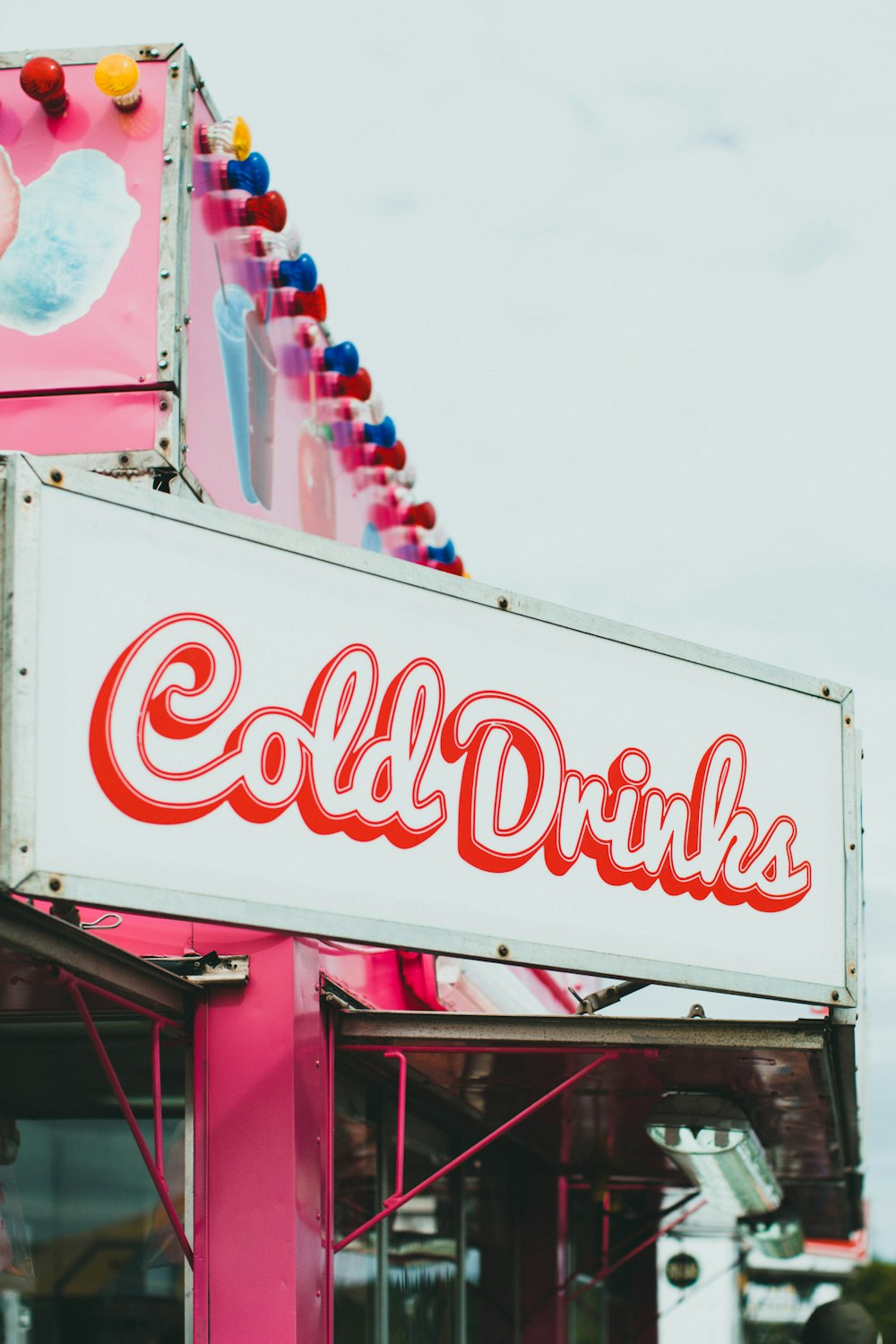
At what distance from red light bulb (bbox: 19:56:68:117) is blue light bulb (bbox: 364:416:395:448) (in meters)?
3.25

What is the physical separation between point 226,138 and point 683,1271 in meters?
14.6

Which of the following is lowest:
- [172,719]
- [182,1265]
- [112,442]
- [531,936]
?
[182,1265]

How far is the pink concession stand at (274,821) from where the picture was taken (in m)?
3.70

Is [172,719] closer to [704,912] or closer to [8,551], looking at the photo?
[8,551]

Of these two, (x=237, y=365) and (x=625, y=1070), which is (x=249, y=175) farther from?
(x=625, y=1070)

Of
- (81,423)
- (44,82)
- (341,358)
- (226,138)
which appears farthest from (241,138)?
(341,358)

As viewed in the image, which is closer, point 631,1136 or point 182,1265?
point 182,1265

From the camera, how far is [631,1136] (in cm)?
914

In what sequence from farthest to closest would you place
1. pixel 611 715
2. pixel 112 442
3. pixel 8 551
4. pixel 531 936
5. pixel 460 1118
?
pixel 460 1118
pixel 112 442
pixel 611 715
pixel 531 936
pixel 8 551

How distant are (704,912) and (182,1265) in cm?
245

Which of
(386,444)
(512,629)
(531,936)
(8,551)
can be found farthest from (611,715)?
(386,444)

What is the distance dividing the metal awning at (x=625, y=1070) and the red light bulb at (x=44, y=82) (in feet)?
11.3

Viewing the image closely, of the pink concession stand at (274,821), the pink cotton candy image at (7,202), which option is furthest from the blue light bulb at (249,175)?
the pink cotton candy image at (7,202)

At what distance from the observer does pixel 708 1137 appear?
712 centimetres
